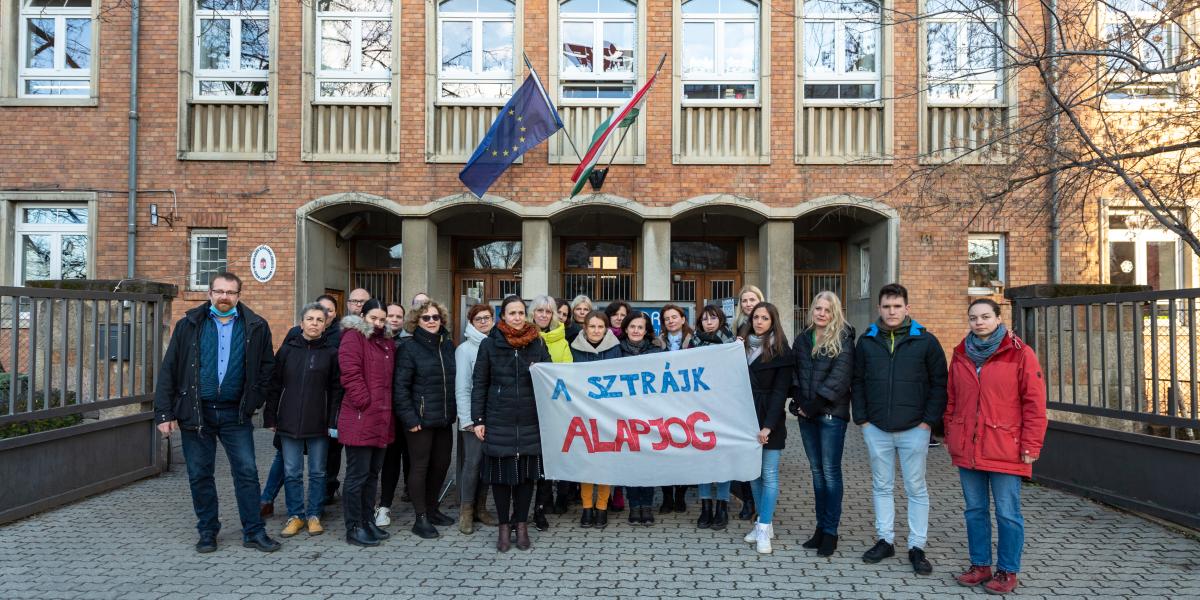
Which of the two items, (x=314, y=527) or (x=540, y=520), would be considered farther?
(x=540, y=520)

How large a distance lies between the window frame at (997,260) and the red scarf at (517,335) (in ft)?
31.7

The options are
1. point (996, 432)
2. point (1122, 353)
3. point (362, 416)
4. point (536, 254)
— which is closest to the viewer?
point (996, 432)

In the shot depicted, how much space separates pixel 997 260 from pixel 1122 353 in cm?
641

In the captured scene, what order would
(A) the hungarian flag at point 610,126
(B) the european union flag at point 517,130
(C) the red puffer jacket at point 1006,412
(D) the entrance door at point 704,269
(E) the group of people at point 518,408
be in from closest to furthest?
(C) the red puffer jacket at point 1006,412 < (E) the group of people at point 518,408 < (A) the hungarian flag at point 610,126 < (B) the european union flag at point 517,130 < (D) the entrance door at point 704,269

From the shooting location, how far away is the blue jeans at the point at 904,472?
5.07 meters

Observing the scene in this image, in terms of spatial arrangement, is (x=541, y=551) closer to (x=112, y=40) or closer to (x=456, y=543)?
(x=456, y=543)

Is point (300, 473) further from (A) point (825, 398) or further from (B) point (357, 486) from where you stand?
(A) point (825, 398)

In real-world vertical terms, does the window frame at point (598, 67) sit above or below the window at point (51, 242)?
above

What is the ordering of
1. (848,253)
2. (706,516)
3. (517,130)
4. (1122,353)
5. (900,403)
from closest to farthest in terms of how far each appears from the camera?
(900,403) < (706,516) < (1122,353) < (517,130) < (848,253)

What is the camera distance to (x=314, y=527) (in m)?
5.93

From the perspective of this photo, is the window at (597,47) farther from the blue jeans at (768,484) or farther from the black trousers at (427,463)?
the blue jeans at (768,484)

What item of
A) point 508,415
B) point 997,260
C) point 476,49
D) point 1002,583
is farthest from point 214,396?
point 997,260

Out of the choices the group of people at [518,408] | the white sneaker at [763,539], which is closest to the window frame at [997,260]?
the group of people at [518,408]

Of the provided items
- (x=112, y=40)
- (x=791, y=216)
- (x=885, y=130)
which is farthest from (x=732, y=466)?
(x=112, y=40)
